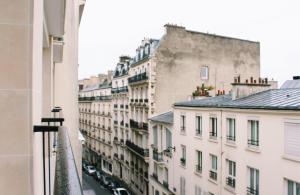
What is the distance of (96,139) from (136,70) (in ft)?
71.0

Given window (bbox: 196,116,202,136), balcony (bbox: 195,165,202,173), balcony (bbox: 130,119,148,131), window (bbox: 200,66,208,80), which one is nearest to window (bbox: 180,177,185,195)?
balcony (bbox: 195,165,202,173)

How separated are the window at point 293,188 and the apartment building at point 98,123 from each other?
32403 mm

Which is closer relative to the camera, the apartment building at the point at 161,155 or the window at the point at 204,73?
the apartment building at the point at 161,155

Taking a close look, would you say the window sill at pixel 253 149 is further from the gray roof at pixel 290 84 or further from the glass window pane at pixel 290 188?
the gray roof at pixel 290 84

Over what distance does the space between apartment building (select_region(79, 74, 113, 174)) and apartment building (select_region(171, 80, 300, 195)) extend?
23787mm

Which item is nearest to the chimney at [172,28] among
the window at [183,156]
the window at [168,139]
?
the window at [168,139]

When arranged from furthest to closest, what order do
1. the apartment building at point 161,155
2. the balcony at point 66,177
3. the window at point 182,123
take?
the apartment building at point 161,155, the window at point 182,123, the balcony at point 66,177

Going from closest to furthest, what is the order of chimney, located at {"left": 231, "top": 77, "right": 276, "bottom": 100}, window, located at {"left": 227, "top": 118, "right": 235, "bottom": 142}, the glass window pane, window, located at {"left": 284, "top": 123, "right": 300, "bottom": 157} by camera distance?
Answer: 1. window, located at {"left": 284, "top": 123, "right": 300, "bottom": 157}
2. the glass window pane
3. window, located at {"left": 227, "top": 118, "right": 235, "bottom": 142}
4. chimney, located at {"left": 231, "top": 77, "right": 276, "bottom": 100}

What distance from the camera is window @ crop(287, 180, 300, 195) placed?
11630 mm

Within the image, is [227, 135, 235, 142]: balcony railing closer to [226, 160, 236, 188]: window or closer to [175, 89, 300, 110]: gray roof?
[226, 160, 236, 188]: window

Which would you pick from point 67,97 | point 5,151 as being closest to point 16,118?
point 5,151

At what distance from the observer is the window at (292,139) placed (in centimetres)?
1142

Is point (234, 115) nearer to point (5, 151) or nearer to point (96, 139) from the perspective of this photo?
point (5, 151)

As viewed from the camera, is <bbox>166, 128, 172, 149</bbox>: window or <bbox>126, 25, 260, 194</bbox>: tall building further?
<bbox>126, 25, 260, 194</bbox>: tall building
